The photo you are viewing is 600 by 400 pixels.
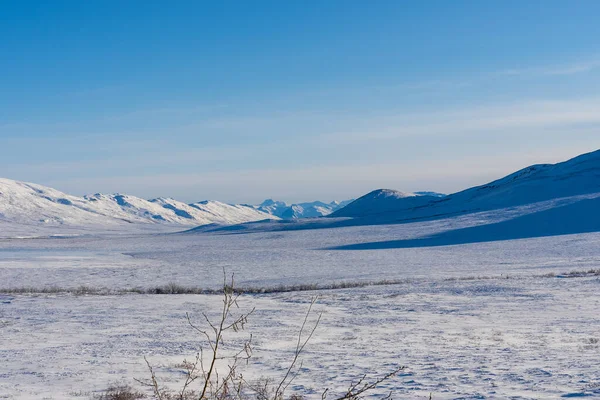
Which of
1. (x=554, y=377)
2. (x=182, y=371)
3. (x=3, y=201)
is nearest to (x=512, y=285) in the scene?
(x=554, y=377)

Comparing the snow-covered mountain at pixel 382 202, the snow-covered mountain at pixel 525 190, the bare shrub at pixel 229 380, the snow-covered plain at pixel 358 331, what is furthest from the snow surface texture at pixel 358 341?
the snow-covered mountain at pixel 382 202

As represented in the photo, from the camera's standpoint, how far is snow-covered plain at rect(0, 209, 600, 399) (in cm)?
941

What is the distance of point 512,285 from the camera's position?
917 inches

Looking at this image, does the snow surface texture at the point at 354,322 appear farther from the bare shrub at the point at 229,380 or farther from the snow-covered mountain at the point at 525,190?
the snow-covered mountain at the point at 525,190

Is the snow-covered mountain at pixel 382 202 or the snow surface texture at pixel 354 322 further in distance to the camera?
the snow-covered mountain at pixel 382 202

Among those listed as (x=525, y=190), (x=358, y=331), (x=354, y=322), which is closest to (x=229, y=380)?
(x=358, y=331)

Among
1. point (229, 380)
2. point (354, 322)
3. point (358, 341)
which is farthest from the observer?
point (354, 322)

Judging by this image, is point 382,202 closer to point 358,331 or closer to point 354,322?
point 354,322

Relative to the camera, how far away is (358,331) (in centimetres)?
1459

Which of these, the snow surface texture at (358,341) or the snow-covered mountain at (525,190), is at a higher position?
the snow-covered mountain at (525,190)

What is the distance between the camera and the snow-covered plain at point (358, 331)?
30.9 feet

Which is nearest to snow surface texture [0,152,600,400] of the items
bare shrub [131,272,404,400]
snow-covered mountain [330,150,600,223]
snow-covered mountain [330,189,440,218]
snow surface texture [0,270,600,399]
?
snow surface texture [0,270,600,399]

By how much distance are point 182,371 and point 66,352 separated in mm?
3218

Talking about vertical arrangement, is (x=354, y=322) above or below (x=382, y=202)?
below
